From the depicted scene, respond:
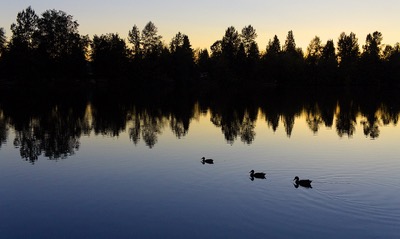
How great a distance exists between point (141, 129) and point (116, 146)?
349 inches

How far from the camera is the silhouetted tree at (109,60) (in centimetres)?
12712

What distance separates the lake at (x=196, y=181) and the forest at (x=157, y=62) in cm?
7740

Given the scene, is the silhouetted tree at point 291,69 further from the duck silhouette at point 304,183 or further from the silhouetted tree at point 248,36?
the duck silhouette at point 304,183

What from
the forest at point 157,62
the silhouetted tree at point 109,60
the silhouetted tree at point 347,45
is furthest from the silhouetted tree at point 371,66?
the silhouetted tree at point 109,60

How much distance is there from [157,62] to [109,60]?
14.0m

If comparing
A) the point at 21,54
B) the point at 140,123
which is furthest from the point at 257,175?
the point at 21,54

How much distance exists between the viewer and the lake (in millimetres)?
15062

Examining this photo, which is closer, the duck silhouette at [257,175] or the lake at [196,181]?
the lake at [196,181]

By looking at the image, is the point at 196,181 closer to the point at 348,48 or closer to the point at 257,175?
the point at 257,175

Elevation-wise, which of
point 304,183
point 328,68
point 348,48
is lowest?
point 304,183

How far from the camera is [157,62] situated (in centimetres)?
13088

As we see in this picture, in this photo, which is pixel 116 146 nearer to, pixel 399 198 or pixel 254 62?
pixel 399 198

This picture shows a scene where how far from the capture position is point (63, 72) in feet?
383

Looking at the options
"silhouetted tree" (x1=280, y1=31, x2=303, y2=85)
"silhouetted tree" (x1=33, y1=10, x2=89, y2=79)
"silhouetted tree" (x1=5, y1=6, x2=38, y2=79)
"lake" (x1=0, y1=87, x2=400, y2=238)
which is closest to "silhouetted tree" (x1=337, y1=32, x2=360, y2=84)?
"silhouetted tree" (x1=280, y1=31, x2=303, y2=85)
